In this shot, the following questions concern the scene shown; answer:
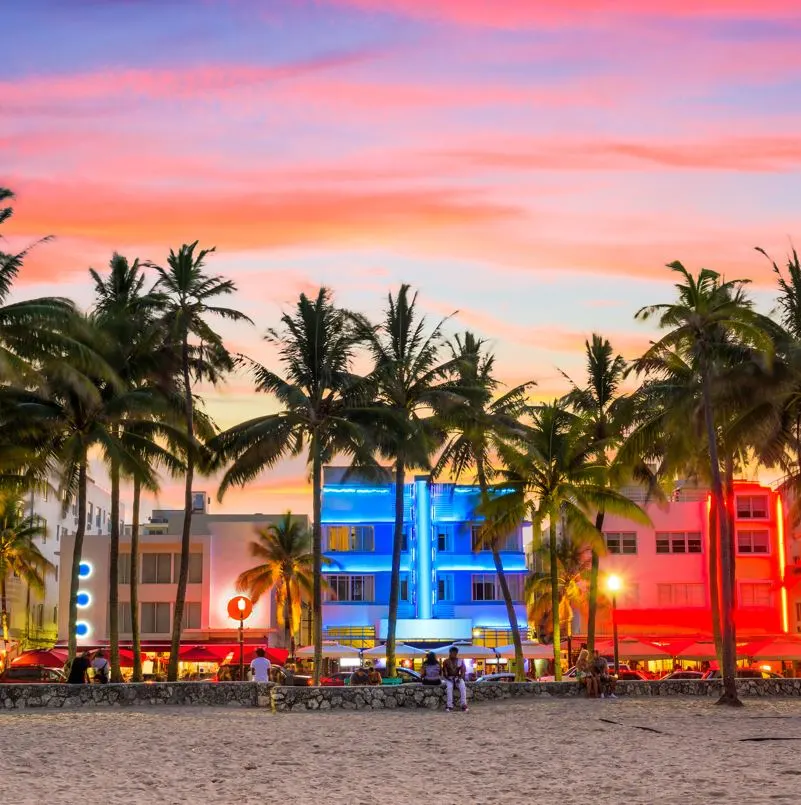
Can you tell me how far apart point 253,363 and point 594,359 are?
14797 mm

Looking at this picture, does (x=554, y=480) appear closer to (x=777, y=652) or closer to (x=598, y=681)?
(x=598, y=681)

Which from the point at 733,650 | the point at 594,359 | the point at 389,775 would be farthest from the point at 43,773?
the point at 594,359

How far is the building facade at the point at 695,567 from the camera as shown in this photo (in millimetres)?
75875

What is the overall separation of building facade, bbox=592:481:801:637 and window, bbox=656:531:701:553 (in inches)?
1.8

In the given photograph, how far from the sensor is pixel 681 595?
77.8m

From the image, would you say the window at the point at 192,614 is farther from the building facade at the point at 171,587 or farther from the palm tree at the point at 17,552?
the palm tree at the point at 17,552

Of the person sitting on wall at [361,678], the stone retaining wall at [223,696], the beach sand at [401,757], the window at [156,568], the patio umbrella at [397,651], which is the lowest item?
the beach sand at [401,757]

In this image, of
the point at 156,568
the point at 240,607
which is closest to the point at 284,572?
the point at 156,568

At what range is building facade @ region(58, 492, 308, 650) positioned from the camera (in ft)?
260

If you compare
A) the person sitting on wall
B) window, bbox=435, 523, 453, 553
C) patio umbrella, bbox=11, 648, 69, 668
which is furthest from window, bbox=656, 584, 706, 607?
the person sitting on wall

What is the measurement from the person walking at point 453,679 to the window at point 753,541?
45.1 meters

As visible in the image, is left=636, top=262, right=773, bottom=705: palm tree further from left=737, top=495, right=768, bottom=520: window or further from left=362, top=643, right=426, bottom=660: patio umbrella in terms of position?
left=737, top=495, right=768, bottom=520: window

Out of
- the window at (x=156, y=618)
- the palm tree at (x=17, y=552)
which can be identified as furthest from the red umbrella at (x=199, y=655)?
the palm tree at (x=17, y=552)

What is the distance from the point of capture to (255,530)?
8244cm
